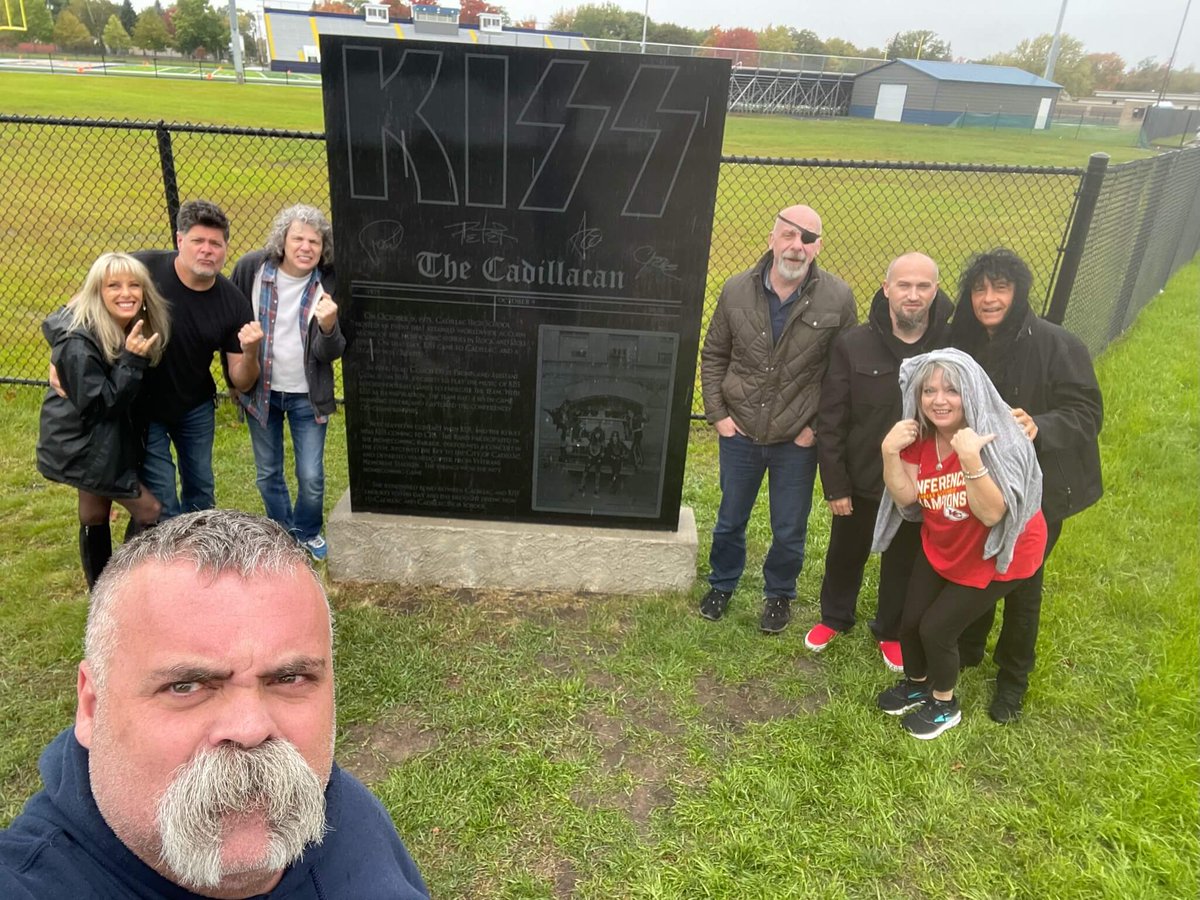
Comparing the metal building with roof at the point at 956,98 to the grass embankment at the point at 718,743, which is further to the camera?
the metal building with roof at the point at 956,98

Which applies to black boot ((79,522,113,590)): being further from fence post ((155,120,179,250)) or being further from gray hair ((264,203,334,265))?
fence post ((155,120,179,250))

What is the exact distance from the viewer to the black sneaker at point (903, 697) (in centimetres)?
345

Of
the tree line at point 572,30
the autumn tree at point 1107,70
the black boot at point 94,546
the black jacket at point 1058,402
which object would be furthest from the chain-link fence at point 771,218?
the autumn tree at point 1107,70

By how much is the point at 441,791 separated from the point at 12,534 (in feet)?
10.3

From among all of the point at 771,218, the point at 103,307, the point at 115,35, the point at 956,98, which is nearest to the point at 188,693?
the point at 103,307

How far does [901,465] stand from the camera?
314cm

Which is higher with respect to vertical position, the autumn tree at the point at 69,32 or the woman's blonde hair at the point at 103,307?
the autumn tree at the point at 69,32

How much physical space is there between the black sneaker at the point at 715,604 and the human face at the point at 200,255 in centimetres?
278

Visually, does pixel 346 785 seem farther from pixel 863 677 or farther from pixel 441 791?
pixel 863 677

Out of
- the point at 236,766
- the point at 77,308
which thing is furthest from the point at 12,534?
the point at 236,766

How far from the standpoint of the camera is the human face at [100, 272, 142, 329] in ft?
10.4

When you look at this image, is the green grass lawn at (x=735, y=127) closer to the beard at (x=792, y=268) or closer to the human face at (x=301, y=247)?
the beard at (x=792, y=268)

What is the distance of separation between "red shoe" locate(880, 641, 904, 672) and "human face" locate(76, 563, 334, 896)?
3.18 m
